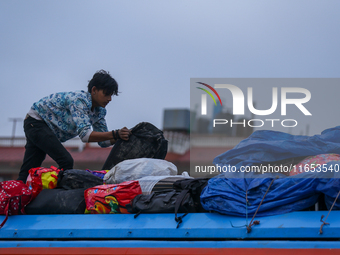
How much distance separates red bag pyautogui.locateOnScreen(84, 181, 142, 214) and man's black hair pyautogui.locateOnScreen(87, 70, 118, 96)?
96cm

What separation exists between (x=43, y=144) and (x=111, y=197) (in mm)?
981

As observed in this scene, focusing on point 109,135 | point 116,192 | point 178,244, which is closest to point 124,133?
point 109,135

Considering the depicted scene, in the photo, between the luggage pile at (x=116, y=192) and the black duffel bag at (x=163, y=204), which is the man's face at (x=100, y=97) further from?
the black duffel bag at (x=163, y=204)

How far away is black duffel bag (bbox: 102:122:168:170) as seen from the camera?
237cm

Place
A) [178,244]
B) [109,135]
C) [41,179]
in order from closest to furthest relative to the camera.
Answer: [178,244]
[41,179]
[109,135]

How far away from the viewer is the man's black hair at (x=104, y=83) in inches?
93.7

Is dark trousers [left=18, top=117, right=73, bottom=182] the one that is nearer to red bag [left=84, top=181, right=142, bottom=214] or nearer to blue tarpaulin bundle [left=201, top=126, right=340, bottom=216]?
red bag [left=84, top=181, right=142, bottom=214]

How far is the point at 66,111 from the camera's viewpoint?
2371 millimetres

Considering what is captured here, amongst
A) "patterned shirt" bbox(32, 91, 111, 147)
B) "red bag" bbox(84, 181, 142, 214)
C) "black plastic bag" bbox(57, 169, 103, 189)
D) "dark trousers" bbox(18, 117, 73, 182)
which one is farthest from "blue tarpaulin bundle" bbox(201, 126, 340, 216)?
"dark trousers" bbox(18, 117, 73, 182)

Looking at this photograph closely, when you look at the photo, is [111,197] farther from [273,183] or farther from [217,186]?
[273,183]

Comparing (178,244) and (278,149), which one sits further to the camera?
(278,149)

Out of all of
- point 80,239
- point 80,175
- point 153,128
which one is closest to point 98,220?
point 80,239

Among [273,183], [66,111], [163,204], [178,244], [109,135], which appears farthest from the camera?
[66,111]

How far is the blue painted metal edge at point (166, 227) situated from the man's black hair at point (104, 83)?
111cm
